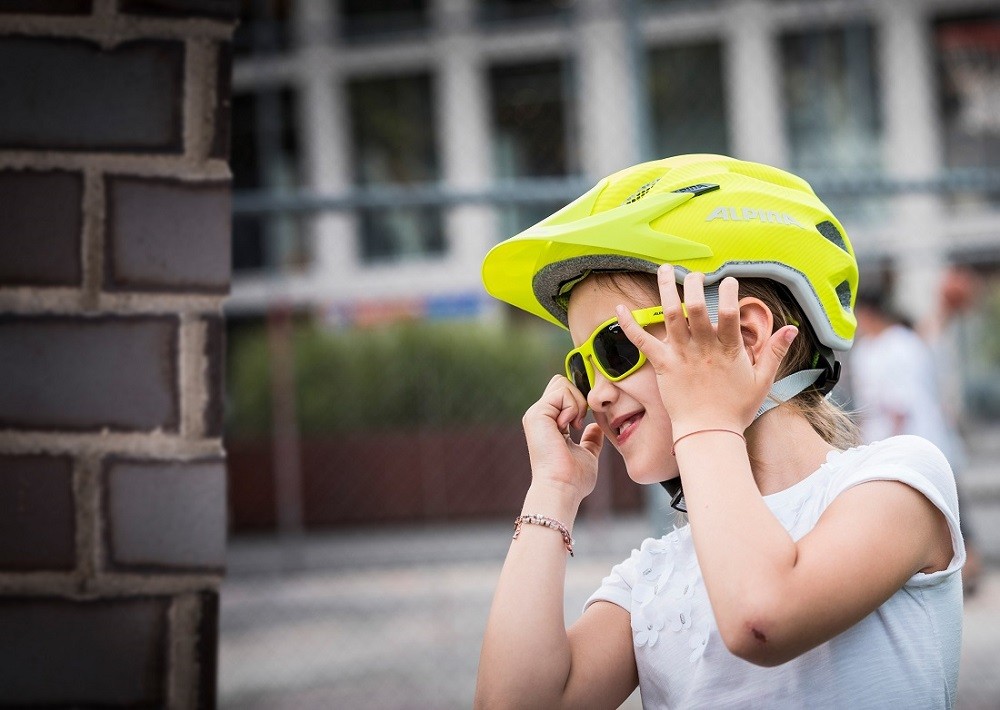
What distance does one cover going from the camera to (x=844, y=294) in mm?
1634

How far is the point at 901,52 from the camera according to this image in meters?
16.2

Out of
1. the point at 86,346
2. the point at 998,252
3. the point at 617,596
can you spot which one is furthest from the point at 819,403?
the point at 998,252

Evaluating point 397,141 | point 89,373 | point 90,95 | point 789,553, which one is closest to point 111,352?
point 89,373

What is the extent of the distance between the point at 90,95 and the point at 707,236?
2.85 feet

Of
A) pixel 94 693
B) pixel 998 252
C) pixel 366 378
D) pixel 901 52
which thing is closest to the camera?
pixel 94 693

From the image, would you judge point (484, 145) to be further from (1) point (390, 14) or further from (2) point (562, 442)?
(2) point (562, 442)

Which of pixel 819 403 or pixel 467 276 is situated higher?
pixel 467 276

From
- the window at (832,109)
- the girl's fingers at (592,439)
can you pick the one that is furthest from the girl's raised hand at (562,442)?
the window at (832,109)

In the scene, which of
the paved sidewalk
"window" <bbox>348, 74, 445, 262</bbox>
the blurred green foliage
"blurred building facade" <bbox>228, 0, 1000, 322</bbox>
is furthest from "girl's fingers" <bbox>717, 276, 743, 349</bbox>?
"window" <bbox>348, 74, 445, 262</bbox>

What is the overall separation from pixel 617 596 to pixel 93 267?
3.02 ft

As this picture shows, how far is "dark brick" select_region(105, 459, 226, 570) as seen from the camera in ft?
4.50

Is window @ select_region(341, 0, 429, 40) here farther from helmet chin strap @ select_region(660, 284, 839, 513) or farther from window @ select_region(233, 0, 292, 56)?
helmet chin strap @ select_region(660, 284, 839, 513)

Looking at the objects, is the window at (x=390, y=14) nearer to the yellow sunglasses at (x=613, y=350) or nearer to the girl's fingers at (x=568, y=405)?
the girl's fingers at (x=568, y=405)

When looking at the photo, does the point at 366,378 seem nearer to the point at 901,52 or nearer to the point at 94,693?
the point at 94,693
